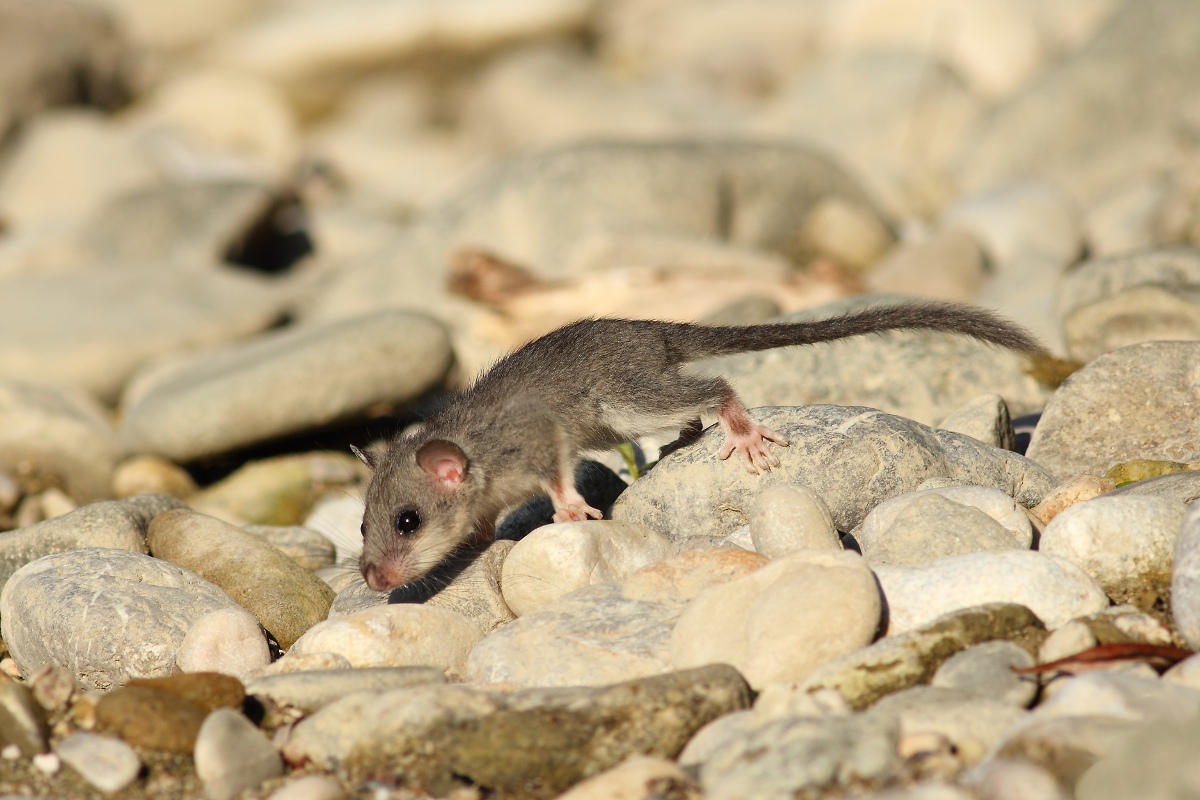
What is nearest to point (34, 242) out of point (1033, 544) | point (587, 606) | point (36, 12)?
point (36, 12)

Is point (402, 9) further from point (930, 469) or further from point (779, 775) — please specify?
point (779, 775)

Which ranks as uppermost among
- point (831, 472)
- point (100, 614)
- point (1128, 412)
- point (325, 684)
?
point (1128, 412)

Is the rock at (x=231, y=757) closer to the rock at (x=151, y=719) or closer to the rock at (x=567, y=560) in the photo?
the rock at (x=151, y=719)

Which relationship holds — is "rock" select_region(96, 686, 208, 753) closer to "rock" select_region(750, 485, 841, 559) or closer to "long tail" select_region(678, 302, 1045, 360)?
"rock" select_region(750, 485, 841, 559)

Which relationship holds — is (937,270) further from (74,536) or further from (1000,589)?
(74,536)

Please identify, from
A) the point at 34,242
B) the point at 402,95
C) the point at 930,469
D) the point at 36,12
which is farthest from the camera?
the point at 402,95

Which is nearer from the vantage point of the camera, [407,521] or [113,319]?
[407,521]

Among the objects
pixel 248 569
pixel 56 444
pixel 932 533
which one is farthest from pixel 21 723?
pixel 56 444
